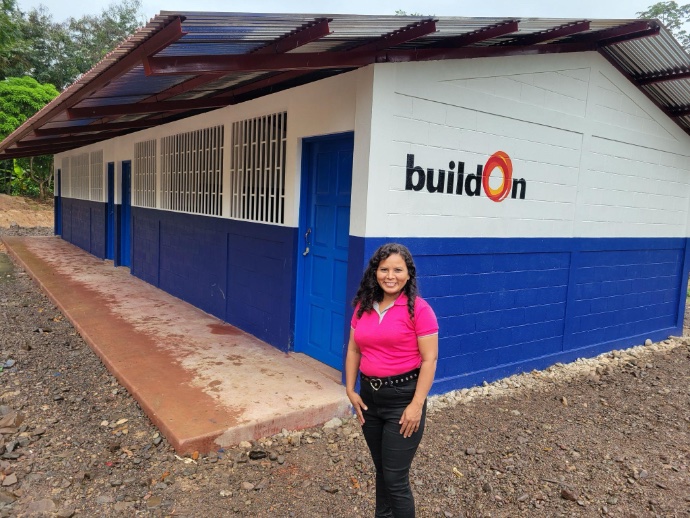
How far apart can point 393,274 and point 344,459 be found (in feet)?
5.88

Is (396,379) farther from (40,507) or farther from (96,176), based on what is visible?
(96,176)

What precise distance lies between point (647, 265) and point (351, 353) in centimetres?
593

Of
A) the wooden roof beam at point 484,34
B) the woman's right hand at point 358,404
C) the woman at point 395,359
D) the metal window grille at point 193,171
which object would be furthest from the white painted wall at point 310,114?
the woman's right hand at point 358,404

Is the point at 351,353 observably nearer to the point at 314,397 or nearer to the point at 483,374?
the point at 314,397

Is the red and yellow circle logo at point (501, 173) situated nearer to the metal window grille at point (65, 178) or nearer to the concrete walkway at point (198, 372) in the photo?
the concrete walkway at point (198, 372)

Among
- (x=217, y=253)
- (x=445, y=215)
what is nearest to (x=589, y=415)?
(x=445, y=215)

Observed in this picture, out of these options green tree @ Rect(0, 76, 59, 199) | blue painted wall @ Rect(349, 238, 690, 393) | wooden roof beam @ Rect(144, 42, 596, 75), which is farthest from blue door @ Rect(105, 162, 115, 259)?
green tree @ Rect(0, 76, 59, 199)

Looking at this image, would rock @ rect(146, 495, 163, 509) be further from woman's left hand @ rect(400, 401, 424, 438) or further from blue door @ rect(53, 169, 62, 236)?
blue door @ rect(53, 169, 62, 236)

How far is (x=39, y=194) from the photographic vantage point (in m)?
26.5

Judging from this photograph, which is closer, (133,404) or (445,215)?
(133,404)

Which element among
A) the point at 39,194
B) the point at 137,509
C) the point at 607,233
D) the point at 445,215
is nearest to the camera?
the point at 137,509

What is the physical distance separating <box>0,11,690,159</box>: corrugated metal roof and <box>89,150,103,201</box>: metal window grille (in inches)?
216

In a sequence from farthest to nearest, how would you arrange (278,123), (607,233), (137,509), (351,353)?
(607,233), (278,123), (137,509), (351,353)

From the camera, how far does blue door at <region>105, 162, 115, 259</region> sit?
452 inches
